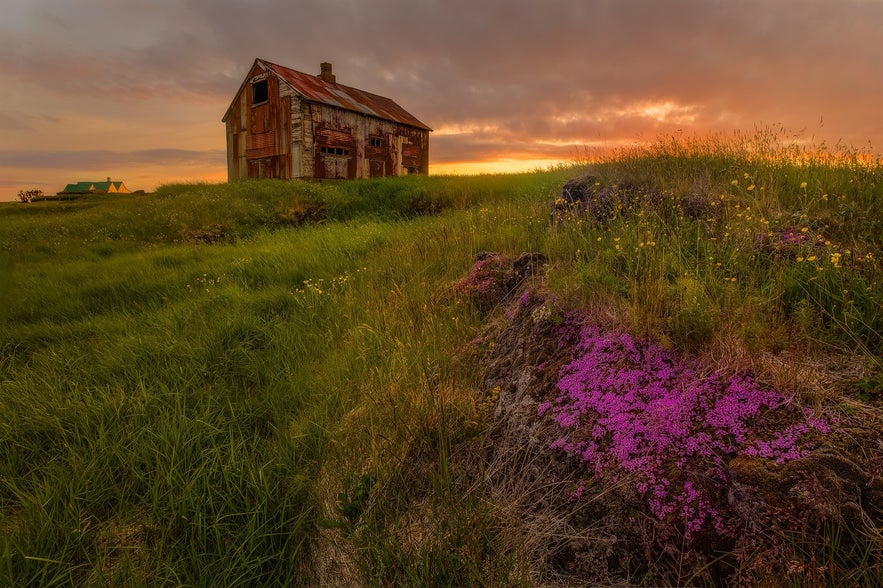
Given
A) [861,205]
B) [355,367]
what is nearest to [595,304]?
[355,367]

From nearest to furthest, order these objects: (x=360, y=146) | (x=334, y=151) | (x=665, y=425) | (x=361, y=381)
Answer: (x=665, y=425)
(x=361, y=381)
(x=334, y=151)
(x=360, y=146)

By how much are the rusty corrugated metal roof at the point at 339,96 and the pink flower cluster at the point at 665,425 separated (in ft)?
68.9

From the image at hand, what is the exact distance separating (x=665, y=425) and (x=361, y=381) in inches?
87.5

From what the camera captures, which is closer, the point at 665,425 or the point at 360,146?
the point at 665,425

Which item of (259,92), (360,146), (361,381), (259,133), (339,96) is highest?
(339,96)

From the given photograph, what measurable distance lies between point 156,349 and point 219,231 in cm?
890

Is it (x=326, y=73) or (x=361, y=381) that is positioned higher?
(x=326, y=73)

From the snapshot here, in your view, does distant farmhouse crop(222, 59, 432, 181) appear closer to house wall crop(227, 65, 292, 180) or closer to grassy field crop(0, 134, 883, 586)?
house wall crop(227, 65, 292, 180)

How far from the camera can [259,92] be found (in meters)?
21.2

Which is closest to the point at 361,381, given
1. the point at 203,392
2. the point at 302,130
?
the point at 203,392

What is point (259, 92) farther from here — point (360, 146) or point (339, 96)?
point (360, 146)

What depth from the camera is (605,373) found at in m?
2.32

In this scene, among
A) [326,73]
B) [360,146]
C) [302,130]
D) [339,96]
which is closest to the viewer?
[302,130]

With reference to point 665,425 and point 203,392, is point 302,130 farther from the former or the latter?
point 665,425
